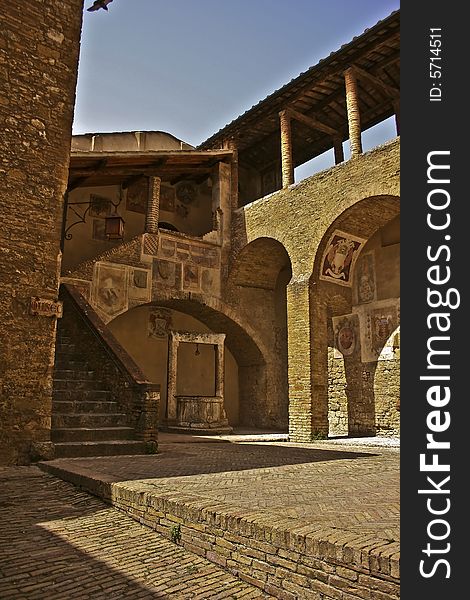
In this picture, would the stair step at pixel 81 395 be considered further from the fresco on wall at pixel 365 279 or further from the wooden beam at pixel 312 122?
the wooden beam at pixel 312 122

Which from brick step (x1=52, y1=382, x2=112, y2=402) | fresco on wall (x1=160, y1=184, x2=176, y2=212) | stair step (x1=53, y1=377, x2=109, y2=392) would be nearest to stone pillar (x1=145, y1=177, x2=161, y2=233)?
fresco on wall (x1=160, y1=184, x2=176, y2=212)

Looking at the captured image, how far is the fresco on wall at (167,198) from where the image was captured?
17172mm

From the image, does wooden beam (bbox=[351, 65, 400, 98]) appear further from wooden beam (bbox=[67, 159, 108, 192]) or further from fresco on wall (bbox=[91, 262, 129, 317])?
fresco on wall (bbox=[91, 262, 129, 317])

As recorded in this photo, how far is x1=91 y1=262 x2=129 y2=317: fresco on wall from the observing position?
12281mm

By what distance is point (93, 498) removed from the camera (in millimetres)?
4879

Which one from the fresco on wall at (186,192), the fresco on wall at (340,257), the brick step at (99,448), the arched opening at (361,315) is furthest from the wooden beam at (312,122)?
the brick step at (99,448)

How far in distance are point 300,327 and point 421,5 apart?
9.65m

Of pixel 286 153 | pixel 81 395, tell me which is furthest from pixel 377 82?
pixel 81 395

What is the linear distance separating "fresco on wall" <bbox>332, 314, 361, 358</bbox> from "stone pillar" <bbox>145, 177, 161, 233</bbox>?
5.34 metres

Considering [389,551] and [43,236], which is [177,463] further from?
[389,551]

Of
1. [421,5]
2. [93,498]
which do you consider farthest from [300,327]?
[421,5]

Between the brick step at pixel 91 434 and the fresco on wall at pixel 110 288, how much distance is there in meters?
5.20

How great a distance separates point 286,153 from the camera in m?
14.0

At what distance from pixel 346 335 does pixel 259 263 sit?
351cm
